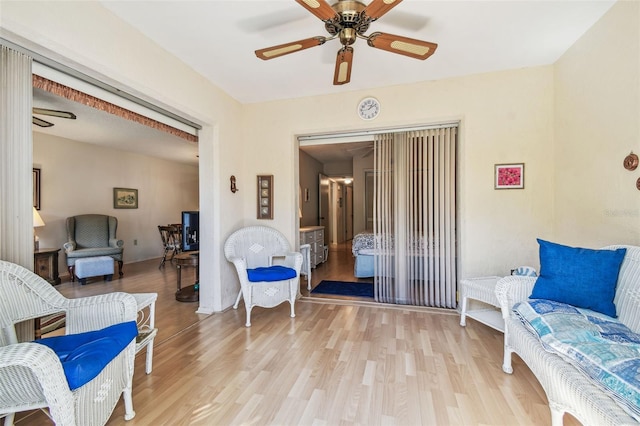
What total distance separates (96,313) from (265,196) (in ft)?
7.26

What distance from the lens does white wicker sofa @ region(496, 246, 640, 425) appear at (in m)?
1.04

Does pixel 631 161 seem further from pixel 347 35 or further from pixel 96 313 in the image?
pixel 96 313

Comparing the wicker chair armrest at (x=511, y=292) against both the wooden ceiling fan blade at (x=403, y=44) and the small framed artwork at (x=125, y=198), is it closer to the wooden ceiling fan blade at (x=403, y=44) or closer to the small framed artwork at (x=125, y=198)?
the wooden ceiling fan blade at (x=403, y=44)

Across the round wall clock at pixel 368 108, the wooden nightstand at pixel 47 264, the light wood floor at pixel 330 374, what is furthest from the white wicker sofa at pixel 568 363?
the wooden nightstand at pixel 47 264

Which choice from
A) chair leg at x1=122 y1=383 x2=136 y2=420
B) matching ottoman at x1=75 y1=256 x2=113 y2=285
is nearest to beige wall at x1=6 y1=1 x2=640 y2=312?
chair leg at x1=122 y1=383 x2=136 y2=420

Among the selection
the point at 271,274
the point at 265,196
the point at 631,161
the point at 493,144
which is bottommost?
the point at 271,274

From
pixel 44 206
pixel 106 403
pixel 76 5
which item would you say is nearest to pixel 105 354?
pixel 106 403

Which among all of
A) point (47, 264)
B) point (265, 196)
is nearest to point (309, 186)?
point (265, 196)

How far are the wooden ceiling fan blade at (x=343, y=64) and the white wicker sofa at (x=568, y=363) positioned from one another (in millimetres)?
1980

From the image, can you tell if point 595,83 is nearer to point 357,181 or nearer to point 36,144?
point 357,181

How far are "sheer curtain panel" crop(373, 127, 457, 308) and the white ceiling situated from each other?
30.0 inches

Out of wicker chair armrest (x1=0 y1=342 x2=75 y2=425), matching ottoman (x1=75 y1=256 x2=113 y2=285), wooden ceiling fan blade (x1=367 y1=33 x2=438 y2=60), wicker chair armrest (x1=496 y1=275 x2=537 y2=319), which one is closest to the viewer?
wicker chair armrest (x1=0 y1=342 x2=75 y2=425)

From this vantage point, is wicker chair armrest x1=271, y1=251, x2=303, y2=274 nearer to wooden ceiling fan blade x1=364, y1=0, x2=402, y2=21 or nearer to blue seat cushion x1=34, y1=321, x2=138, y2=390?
blue seat cushion x1=34, y1=321, x2=138, y2=390

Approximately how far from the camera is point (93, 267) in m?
4.28
